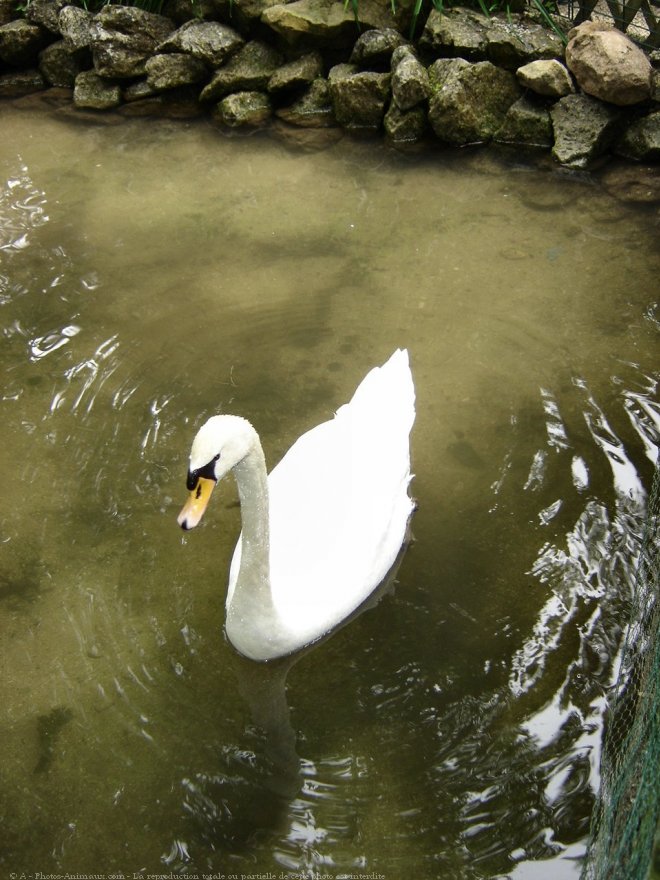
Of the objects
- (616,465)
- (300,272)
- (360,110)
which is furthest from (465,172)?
(616,465)

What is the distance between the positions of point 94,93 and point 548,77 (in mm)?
3514

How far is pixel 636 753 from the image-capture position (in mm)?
2752

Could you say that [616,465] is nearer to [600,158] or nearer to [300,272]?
[300,272]

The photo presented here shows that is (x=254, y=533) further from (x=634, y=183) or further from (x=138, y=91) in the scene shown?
(x=138, y=91)

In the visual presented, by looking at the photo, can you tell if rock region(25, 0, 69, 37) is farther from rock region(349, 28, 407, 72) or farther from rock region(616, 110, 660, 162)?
rock region(616, 110, 660, 162)

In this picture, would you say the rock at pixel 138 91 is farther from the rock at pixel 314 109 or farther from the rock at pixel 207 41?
the rock at pixel 314 109

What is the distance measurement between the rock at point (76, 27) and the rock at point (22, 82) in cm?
48

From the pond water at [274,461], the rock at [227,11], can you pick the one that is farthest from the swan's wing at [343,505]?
the rock at [227,11]

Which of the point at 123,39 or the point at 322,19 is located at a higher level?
the point at 322,19

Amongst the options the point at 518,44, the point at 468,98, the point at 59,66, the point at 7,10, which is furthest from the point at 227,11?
the point at 518,44

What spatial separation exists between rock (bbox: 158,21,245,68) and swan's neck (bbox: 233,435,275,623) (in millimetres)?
4910

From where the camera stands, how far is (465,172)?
640 cm

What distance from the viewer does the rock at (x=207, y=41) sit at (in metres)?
7.05

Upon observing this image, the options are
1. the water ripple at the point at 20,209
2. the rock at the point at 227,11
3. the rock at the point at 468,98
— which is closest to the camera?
the water ripple at the point at 20,209
